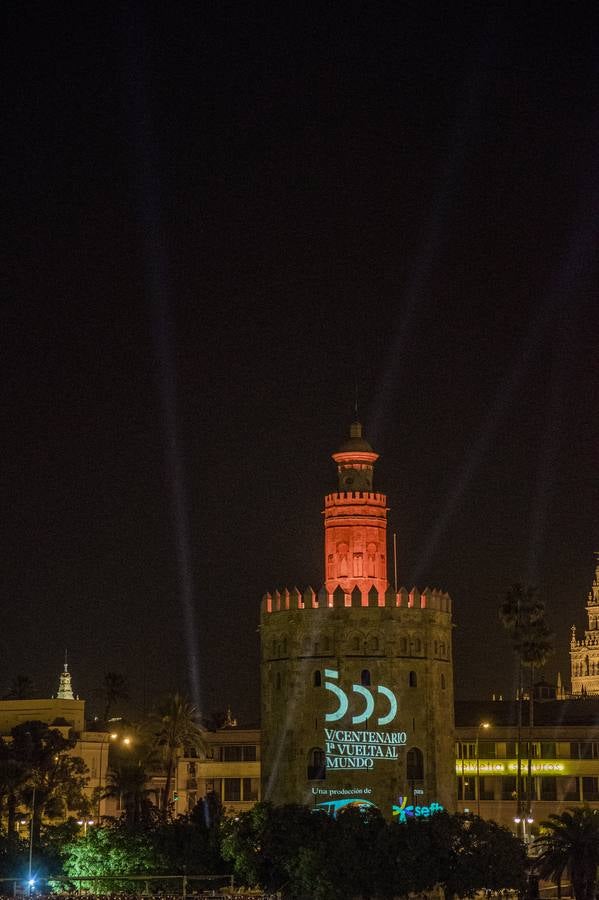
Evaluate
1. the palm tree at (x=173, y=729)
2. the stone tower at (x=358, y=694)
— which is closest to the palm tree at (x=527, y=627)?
the stone tower at (x=358, y=694)

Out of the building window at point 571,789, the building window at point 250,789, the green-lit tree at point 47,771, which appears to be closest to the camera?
the green-lit tree at point 47,771

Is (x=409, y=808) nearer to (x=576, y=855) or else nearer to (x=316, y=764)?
(x=316, y=764)

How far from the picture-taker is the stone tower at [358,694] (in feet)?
280

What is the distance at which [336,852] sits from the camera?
207 feet

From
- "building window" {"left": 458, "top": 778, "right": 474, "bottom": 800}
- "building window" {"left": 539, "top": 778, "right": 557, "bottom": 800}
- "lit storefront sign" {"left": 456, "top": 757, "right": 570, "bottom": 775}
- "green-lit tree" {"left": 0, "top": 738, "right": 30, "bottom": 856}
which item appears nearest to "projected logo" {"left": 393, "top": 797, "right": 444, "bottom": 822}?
"lit storefront sign" {"left": 456, "top": 757, "right": 570, "bottom": 775}

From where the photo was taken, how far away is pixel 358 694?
86250 mm

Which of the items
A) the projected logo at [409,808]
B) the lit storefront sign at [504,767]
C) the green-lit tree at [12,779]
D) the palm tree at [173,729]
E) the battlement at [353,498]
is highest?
the battlement at [353,498]

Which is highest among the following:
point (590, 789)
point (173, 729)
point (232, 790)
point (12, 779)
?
point (173, 729)

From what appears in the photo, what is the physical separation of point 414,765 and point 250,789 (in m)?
24.3

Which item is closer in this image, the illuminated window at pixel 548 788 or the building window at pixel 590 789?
the building window at pixel 590 789

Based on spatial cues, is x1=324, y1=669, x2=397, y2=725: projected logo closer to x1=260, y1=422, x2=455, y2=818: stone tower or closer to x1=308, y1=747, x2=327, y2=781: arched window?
x1=260, y1=422, x2=455, y2=818: stone tower

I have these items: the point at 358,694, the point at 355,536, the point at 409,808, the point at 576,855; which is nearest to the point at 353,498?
the point at 355,536

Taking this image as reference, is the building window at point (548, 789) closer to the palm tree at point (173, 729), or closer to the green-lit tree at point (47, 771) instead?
the palm tree at point (173, 729)

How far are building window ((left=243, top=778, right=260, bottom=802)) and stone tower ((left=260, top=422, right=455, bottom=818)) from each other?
1904 cm
